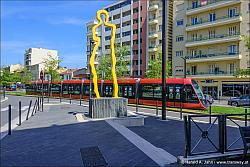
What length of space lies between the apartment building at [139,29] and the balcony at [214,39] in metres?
7.85

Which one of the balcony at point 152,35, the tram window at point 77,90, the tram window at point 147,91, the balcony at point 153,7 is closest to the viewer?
the tram window at point 147,91

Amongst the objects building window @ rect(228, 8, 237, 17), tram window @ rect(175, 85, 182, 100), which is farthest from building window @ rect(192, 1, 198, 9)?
tram window @ rect(175, 85, 182, 100)

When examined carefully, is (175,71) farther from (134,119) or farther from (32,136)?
(32,136)

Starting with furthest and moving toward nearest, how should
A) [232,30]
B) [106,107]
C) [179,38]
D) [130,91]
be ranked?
[179,38]
[232,30]
[130,91]
[106,107]

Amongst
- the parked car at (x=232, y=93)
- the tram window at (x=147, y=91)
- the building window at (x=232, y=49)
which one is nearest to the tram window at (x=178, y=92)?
the tram window at (x=147, y=91)

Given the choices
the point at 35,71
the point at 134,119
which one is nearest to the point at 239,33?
the point at 134,119

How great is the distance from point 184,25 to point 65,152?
47.8m

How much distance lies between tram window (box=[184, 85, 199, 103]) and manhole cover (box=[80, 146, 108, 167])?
1523 cm

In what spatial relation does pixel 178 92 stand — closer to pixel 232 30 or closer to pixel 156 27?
pixel 232 30

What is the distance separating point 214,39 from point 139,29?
805 inches

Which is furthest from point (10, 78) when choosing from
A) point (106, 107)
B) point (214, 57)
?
point (106, 107)

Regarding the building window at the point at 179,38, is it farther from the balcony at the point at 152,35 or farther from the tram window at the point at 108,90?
the tram window at the point at 108,90

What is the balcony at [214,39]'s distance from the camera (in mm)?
42625

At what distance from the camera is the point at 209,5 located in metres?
46.1
